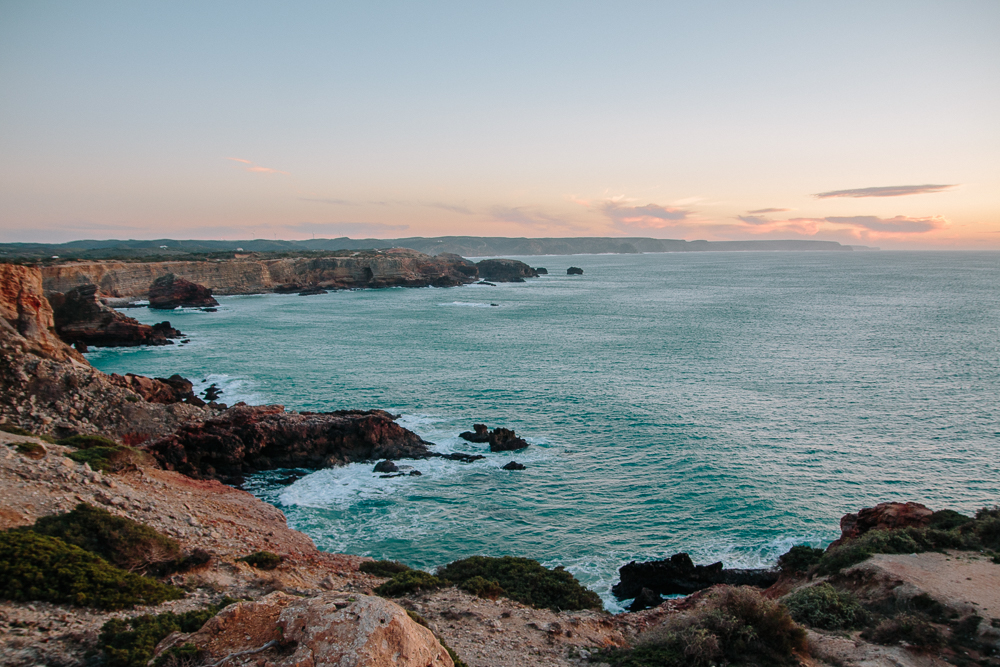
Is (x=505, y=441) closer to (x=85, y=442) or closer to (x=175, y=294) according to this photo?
(x=85, y=442)

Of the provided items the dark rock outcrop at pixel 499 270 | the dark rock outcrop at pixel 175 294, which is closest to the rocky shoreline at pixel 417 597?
the dark rock outcrop at pixel 175 294

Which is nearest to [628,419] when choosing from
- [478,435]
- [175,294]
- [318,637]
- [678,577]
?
[478,435]

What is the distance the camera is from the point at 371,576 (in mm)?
14406

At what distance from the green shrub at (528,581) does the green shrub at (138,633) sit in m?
6.90

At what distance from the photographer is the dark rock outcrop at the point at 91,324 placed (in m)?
51.5

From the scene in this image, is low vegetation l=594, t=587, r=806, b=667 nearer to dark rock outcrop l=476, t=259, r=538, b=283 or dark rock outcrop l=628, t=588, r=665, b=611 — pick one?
dark rock outcrop l=628, t=588, r=665, b=611

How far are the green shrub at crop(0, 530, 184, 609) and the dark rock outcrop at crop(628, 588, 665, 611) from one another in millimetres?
11292

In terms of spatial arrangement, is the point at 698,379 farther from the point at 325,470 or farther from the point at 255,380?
the point at 255,380

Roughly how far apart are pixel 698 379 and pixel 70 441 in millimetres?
34963

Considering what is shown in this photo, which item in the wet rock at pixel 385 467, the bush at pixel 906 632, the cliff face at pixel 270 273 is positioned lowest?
the wet rock at pixel 385 467

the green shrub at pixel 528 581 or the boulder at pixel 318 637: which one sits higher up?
the boulder at pixel 318 637

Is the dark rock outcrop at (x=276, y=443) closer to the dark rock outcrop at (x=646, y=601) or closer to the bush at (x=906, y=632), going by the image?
the dark rock outcrop at (x=646, y=601)

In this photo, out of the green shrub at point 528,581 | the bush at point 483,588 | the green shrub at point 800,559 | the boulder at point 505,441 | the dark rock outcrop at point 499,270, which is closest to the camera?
the bush at point 483,588

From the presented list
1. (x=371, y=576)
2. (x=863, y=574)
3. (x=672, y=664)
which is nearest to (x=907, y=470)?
(x=863, y=574)
